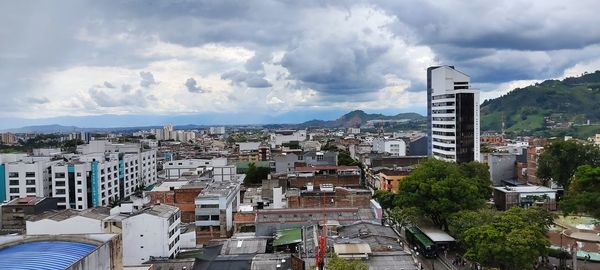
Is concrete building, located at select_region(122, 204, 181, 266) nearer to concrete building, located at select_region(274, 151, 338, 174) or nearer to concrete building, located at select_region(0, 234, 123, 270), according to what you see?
concrete building, located at select_region(0, 234, 123, 270)

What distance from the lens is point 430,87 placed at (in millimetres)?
68750

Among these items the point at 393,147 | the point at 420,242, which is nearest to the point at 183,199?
the point at 420,242

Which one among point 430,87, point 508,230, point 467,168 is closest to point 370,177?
point 430,87

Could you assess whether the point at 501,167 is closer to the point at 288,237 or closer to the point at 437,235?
the point at 437,235

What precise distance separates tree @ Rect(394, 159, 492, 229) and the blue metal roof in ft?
86.9

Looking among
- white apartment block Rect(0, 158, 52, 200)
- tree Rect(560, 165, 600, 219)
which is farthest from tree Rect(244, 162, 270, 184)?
tree Rect(560, 165, 600, 219)

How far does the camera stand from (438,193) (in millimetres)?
39062

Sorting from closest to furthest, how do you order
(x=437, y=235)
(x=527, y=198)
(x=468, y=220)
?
(x=468, y=220), (x=437, y=235), (x=527, y=198)

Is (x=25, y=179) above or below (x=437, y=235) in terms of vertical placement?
above

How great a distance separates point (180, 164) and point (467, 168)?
39140 millimetres

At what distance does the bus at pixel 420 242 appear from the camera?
114ft

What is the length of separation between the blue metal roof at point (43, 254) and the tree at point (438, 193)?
26.5m

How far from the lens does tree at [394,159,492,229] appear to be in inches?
1526

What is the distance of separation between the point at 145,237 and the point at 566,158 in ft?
134
